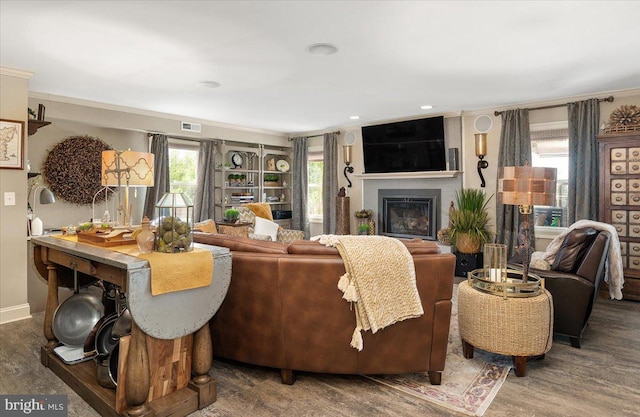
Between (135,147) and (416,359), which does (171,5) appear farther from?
(135,147)

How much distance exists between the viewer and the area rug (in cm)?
218

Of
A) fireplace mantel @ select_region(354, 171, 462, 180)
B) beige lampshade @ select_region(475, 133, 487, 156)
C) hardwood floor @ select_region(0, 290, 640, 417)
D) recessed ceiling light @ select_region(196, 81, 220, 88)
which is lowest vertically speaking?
hardwood floor @ select_region(0, 290, 640, 417)

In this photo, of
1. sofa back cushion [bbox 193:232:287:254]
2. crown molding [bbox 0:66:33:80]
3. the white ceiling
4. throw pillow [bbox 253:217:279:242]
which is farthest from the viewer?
throw pillow [bbox 253:217:279:242]

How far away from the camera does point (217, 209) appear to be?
6785mm

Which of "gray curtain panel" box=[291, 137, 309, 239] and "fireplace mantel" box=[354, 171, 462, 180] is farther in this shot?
"gray curtain panel" box=[291, 137, 309, 239]

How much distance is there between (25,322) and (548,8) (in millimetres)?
4883

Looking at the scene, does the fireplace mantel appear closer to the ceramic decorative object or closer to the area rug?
the area rug

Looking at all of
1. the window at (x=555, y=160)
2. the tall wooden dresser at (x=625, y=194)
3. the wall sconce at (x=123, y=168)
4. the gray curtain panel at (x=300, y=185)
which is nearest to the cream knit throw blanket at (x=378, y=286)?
the wall sconce at (x=123, y=168)

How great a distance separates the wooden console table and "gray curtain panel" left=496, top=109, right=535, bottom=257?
438 cm

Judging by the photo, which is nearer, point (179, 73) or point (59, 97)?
point (179, 73)

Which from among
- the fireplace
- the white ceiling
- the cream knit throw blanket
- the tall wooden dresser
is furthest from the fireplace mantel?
the cream knit throw blanket

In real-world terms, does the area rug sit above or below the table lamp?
below

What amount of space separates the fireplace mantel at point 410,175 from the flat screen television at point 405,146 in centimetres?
9

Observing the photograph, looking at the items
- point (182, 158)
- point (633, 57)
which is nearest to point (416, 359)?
point (633, 57)
